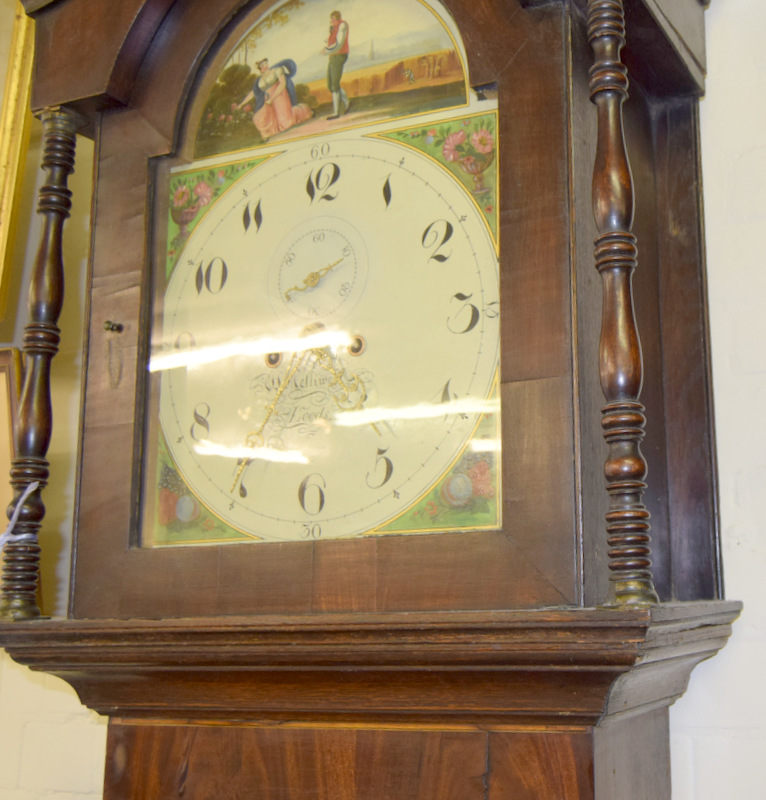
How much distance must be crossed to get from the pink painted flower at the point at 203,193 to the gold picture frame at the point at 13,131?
0.53 metres

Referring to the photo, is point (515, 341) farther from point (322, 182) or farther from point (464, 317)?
point (322, 182)

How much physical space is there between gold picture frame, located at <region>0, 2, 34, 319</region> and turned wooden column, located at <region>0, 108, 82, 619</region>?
37 centimetres

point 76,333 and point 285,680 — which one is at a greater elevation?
point 76,333

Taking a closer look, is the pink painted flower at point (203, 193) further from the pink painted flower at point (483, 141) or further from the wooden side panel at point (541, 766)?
the wooden side panel at point (541, 766)

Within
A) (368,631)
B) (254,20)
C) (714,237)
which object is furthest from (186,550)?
(714,237)

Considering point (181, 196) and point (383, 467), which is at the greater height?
point (181, 196)

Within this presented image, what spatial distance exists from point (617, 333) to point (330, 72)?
521mm

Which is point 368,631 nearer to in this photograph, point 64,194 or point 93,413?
point 93,413

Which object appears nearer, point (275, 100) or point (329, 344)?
point (329, 344)

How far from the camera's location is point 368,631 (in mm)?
1059

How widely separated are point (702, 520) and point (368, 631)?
1.60 feet

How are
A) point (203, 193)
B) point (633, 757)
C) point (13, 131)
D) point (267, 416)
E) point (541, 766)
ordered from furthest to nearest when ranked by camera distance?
point (13, 131) → point (203, 193) → point (267, 416) → point (633, 757) → point (541, 766)

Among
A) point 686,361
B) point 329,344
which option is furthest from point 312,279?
point 686,361

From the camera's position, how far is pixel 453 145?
4.01 feet
